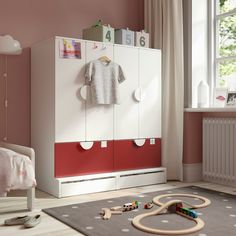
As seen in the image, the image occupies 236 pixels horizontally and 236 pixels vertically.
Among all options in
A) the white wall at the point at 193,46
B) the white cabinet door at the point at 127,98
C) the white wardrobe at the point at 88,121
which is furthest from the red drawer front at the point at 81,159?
the white wall at the point at 193,46

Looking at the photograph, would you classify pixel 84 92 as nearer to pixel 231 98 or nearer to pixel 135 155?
pixel 135 155

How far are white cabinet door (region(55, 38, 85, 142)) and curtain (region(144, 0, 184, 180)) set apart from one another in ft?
3.40

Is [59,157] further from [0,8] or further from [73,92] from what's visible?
[0,8]

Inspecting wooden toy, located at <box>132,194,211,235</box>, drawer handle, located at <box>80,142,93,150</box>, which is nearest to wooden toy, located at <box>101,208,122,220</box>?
wooden toy, located at <box>132,194,211,235</box>

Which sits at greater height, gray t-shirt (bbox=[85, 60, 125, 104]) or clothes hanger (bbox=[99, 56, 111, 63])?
clothes hanger (bbox=[99, 56, 111, 63])

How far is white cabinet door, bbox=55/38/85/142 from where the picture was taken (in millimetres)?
3223

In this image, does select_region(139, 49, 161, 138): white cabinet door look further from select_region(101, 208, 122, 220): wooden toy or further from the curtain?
select_region(101, 208, 122, 220): wooden toy

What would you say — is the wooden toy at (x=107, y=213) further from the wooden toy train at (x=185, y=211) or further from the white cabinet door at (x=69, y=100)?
the white cabinet door at (x=69, y=100)

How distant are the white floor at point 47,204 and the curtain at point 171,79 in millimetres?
309

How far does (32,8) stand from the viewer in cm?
365

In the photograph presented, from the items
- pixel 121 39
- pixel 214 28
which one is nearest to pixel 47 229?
pixel 121 39

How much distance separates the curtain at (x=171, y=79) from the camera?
3.92 meters

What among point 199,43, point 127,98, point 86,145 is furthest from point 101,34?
point 199,43

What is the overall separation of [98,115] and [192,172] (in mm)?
1307
